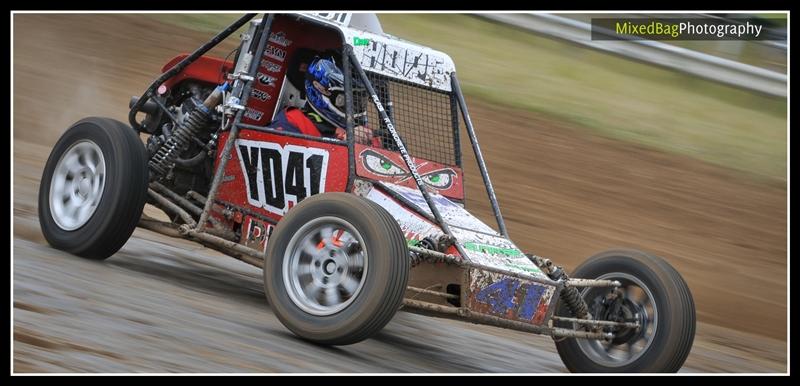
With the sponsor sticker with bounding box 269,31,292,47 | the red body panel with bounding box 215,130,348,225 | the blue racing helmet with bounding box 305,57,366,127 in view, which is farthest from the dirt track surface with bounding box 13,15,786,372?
the sponsor sticker with bounding box 269,31,292,47

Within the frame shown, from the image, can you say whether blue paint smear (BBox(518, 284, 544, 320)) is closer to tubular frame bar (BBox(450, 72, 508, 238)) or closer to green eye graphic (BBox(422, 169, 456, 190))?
tubular frame bar (BBox(450, 72, 508, 238))

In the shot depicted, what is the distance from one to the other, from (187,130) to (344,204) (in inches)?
81.0

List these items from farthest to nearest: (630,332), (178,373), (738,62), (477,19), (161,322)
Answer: (477,19) < (738,62) < (630,332) < (161,322) < (178,373)

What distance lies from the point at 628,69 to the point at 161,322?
10.3m

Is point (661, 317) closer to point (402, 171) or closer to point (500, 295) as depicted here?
point (500, 295)

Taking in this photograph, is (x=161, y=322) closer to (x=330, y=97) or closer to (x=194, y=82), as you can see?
(x=330, y=97)

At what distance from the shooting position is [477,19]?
16141mm

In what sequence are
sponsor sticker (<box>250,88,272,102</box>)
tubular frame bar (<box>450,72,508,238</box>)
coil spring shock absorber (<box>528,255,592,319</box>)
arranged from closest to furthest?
coil spring shock absorber (<box>528,255,592,319</box>), tubular frame bar (<box>450,72,508,238</box>), sponsor sticker (<box>250,88,272,102</box>)

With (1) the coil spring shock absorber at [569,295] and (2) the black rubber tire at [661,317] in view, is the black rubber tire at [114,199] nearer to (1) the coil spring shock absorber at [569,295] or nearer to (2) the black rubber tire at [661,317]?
(1) the coil spring shock absorber at [569,295]

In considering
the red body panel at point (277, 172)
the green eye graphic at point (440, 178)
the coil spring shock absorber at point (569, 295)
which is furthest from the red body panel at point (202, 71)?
the coil spring shock absorber at point (569, 295)

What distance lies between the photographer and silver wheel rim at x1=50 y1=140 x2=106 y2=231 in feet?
22.2

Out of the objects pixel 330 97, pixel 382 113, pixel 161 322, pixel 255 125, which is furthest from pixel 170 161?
pixel 161 322

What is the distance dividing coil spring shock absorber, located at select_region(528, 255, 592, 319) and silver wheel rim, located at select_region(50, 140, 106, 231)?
2.81 m

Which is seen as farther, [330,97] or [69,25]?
[69,25]
